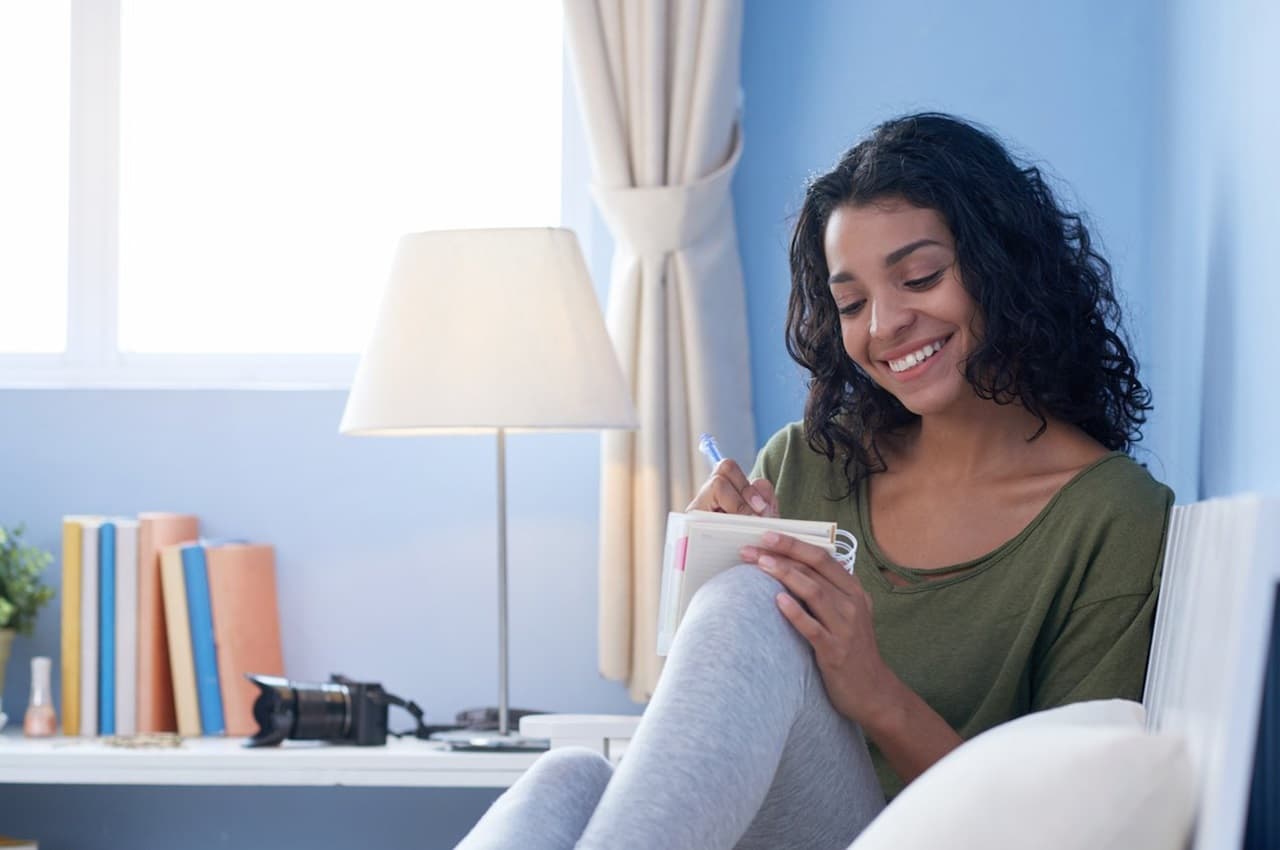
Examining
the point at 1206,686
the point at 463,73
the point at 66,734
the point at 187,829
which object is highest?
the point at 463,73

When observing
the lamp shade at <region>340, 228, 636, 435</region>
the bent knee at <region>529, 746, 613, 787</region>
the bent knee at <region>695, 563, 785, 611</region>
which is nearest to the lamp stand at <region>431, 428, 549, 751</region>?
the lamp shade at <region>340, 228, 636, 435</region>

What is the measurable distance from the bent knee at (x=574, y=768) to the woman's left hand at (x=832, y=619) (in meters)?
0.20

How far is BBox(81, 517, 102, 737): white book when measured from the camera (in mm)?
2402

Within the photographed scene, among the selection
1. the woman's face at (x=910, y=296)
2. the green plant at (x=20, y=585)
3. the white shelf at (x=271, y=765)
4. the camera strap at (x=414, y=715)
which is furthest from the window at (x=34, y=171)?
the woman's face at (x=910, y=296)

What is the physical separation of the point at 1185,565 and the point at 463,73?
192 centimetres

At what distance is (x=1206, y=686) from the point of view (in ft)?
2.68

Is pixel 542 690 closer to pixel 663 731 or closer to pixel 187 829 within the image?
pixel 187 829

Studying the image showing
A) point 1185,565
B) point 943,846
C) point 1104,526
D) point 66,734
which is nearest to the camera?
point 943,846

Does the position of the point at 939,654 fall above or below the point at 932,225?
below

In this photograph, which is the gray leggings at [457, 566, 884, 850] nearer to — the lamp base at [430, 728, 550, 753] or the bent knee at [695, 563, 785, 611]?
the bent knee at [695, 563, 785, 611]

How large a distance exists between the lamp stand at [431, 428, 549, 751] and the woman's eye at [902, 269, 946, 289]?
2.74 feet

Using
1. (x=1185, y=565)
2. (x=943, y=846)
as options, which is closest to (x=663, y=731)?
(x=943, y=846)

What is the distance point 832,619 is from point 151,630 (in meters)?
1.54

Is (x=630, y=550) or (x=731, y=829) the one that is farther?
(x=630, y=550)
